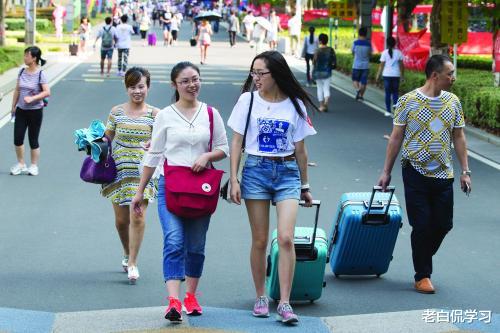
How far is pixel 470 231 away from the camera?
443 inches

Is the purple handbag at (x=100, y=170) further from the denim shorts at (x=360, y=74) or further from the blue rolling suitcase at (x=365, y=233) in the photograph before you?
the denim shorts at (x=360, y=74)

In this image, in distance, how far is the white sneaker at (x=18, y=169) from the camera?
1480 cm

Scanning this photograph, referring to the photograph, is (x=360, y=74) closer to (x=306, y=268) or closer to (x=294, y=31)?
(x=306, y=268)

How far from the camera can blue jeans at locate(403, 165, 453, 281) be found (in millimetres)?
8375

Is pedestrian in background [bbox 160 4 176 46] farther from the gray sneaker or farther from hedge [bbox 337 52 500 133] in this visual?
the gray sneaker

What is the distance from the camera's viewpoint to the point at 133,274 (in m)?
8.75

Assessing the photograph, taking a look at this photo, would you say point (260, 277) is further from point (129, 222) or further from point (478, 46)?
point (478, 46)

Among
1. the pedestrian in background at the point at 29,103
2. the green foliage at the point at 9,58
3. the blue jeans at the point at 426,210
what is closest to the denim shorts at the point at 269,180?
the blue jeans at the point at 426,210

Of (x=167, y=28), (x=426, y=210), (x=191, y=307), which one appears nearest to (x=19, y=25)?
(x=167, y=28)

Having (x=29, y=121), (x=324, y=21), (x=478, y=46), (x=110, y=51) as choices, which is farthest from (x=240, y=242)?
(x=324, y=21)

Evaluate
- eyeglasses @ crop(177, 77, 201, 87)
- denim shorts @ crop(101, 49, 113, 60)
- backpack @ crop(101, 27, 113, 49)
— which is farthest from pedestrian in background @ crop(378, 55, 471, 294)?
denim shorts @ crop(101, 49, 113, 60)

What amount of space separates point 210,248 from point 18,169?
17.3 feet

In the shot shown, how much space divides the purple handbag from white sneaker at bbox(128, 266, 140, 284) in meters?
0.67

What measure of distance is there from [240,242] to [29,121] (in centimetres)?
518
